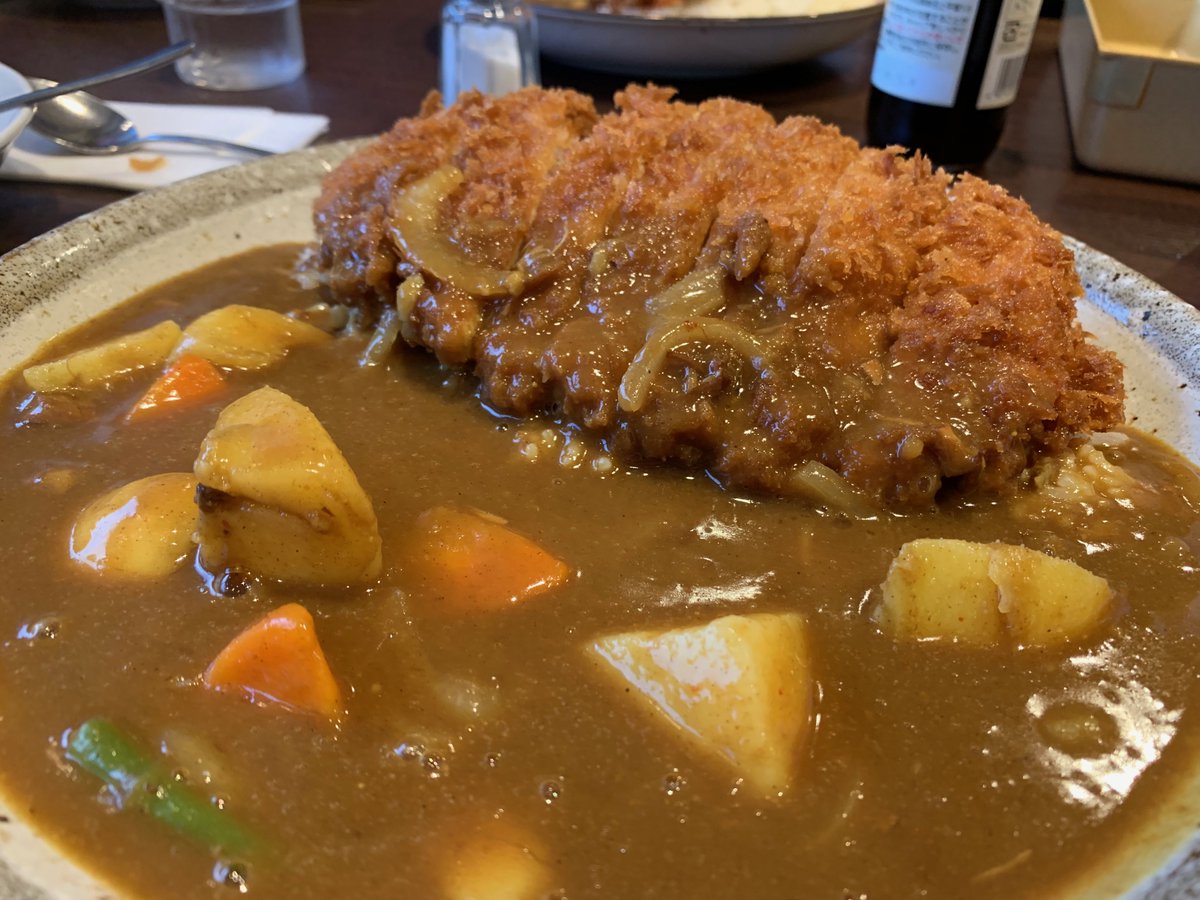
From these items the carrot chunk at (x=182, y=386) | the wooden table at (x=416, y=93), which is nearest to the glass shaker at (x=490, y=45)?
the wooden table at (x=416, y=93)

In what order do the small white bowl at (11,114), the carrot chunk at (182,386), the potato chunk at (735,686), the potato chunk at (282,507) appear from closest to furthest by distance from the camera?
1. the potato chunk at (735,686)
2. the potato chunk at (282,507)
3. the carrot chunk at (182,386)
4. the small white bowl at (11,114)

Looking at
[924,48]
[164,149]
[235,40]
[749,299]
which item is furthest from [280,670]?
[235,40]

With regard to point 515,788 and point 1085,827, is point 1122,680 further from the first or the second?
point 515,788

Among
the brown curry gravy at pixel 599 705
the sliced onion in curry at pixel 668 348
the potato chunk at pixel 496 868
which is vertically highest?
the sliced onion in curry at pixel 668 348

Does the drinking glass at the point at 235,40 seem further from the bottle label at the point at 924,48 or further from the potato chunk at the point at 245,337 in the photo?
the bottle label at the point at 924,48

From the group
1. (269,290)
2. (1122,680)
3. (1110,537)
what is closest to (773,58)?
(269,290)

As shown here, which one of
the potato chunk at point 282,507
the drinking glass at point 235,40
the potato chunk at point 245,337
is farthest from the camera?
the drinking glass at point 235,40

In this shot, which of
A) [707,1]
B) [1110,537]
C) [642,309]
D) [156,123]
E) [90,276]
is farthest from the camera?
[707,1]

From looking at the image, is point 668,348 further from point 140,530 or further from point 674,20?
point 674,20
